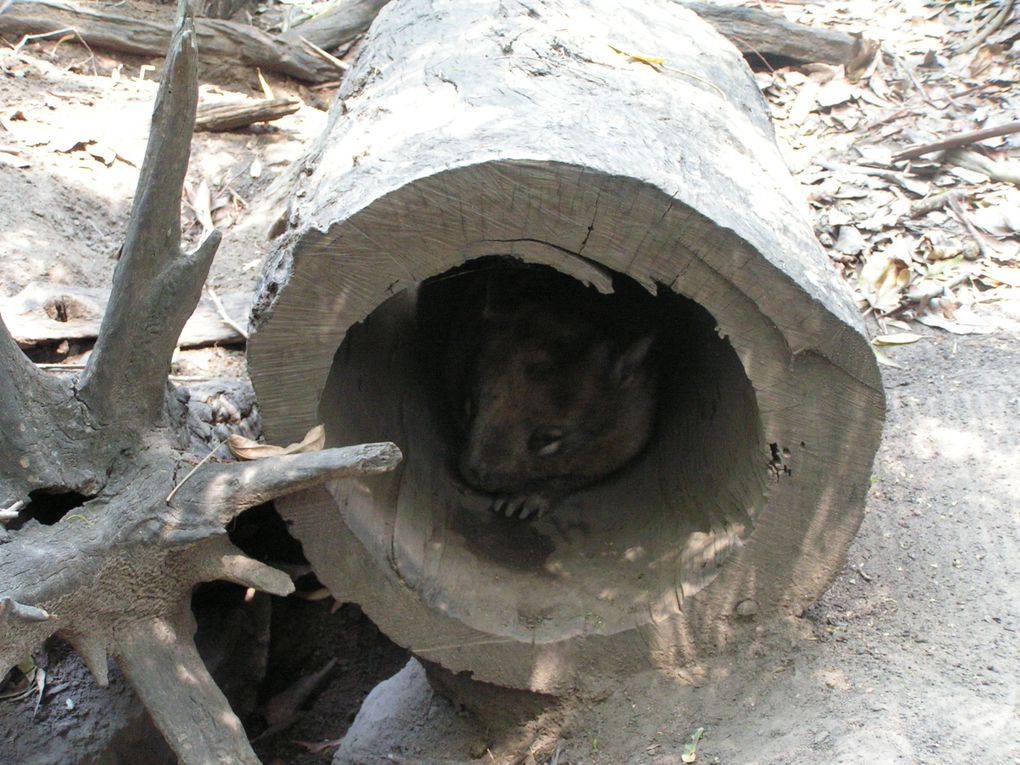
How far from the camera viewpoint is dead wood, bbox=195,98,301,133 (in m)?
6.40

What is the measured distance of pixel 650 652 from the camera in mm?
3178

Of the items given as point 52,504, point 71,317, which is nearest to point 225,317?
point 71,317

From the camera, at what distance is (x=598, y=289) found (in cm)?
275

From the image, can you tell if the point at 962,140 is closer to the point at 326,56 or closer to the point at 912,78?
the point at 912,78

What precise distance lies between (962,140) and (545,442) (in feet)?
10.7

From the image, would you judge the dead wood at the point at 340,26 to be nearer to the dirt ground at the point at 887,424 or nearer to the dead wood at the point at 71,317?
the dirt ground at the point at 887,424

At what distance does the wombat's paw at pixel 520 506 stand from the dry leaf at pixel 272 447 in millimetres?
1136

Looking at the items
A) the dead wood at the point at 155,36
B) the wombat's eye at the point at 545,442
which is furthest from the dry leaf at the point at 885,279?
the dead wood at the point at 155,36

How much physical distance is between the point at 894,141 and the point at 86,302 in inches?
183

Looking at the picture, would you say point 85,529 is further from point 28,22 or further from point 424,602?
point 28,22

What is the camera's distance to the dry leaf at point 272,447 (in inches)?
113

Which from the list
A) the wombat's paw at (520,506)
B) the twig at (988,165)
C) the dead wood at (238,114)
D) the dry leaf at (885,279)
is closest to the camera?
the wombat's paw at (520,506)

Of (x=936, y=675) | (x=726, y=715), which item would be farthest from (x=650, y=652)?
(x=936, y=675)

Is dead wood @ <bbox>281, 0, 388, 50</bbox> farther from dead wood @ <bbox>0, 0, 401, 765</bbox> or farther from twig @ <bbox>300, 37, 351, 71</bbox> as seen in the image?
dead wood @ <bbox>0, 0, 401, 765</bbox>
